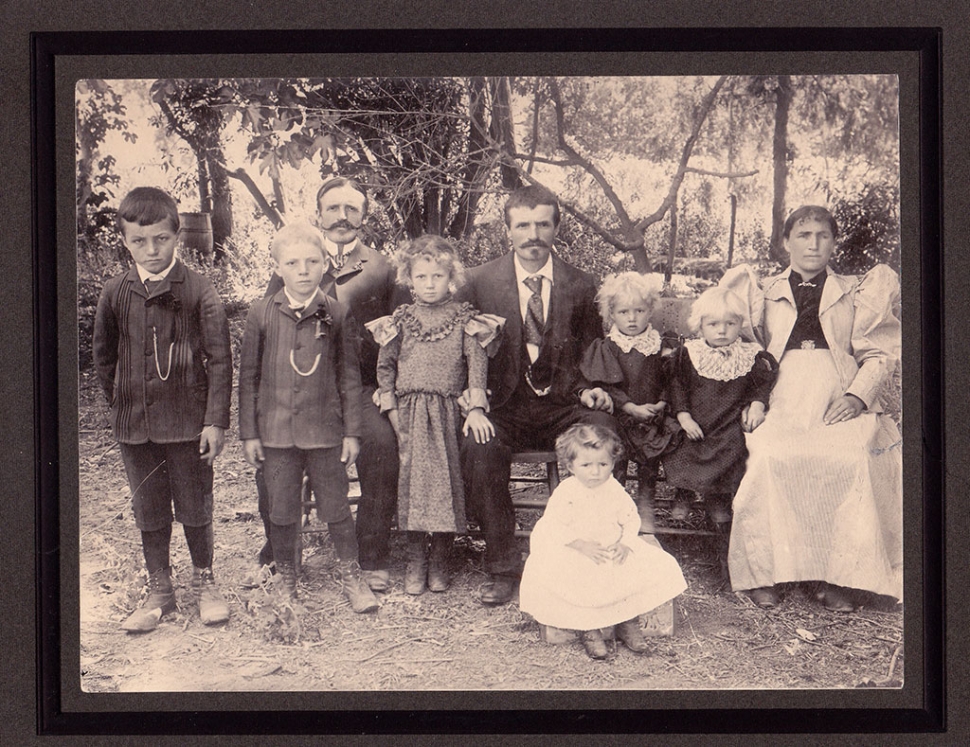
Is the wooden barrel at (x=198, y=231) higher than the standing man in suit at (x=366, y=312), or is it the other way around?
the wooden barrel at (x=198, y=231)

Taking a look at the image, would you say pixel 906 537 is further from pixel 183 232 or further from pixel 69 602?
pixel 69 602

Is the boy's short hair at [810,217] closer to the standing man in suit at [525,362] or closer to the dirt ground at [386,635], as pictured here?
the standing man in suit at [525,362]

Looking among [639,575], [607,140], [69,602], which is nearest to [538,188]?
[607,140]

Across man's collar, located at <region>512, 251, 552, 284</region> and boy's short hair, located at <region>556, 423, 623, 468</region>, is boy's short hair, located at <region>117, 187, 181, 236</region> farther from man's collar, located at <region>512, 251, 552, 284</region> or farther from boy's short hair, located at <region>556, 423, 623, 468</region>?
boy's short hair, located at <region>556, 423, 623, 468</region>

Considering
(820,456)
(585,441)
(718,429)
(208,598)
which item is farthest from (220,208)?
(820,456)

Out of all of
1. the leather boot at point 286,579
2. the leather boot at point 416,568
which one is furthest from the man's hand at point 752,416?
the leather boot at point 286,579

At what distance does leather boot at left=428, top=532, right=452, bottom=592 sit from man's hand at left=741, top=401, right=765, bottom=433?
0.87 meters

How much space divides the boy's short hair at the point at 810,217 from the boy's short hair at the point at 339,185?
1.15 m

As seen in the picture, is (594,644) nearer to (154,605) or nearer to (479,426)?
(479,426)

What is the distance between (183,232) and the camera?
218 cm

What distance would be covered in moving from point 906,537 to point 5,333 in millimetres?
2543

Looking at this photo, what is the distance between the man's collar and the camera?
2.20 metres

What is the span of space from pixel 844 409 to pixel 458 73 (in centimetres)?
140

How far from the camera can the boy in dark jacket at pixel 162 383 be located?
2.17m
